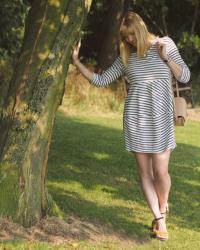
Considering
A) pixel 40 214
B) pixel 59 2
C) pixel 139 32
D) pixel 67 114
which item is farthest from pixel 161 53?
pixel 67 114

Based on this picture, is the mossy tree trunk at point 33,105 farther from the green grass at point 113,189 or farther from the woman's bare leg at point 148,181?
the woman's bare leg at point 148,181

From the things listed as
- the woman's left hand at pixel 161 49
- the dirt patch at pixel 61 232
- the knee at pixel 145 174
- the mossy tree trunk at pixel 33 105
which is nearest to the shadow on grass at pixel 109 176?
the dirt patch at pixel 61 232

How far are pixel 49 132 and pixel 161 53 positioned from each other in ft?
4.04

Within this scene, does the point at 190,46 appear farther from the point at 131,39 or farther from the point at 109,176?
the point at 131,39

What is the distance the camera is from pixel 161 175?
6.20 m

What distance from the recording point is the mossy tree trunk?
6051 millimetres

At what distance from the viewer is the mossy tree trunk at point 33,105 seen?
6.05 meters

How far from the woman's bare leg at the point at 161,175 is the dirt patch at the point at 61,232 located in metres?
0.46

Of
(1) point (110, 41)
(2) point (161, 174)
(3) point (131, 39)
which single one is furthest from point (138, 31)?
(1) point (110, 41)

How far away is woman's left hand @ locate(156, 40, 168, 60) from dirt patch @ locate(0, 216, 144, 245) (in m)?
1.69

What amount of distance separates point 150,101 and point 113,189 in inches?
110

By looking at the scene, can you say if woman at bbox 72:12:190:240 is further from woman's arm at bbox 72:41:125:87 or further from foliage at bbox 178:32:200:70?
foliage at bbox 178:32:200:70

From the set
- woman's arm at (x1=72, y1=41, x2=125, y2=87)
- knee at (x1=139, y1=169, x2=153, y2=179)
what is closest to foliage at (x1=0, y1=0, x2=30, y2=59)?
woman's arm at (x1=72, y1=41, x2=125, y2=87)

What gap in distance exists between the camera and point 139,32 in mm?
5898
